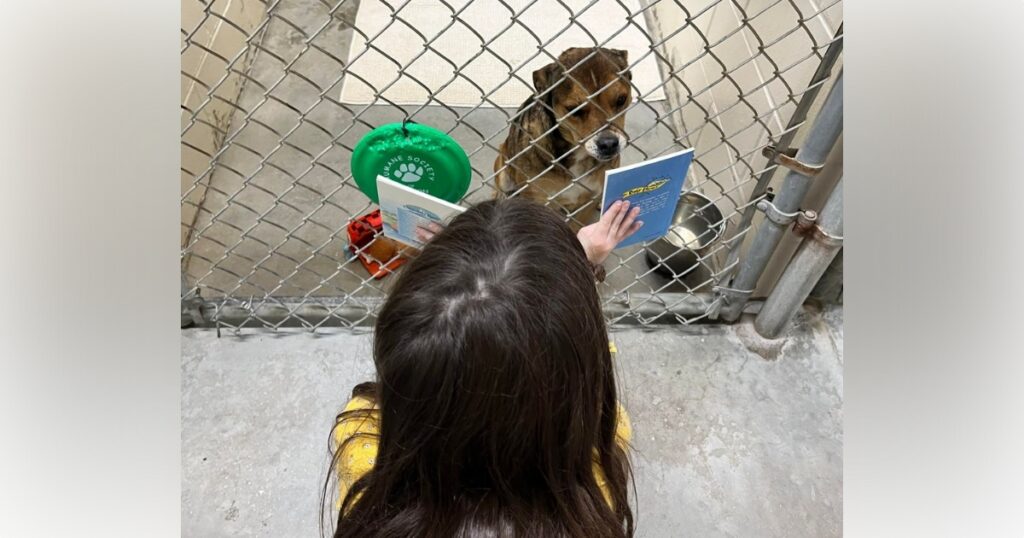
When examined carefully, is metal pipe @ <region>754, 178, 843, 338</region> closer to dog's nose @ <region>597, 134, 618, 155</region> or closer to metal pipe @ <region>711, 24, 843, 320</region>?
metal pipe @ <region>711, 24, 843, 320</region>

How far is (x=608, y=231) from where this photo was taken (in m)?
1.82

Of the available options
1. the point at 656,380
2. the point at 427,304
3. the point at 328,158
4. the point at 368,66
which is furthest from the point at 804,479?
the point at 368,66

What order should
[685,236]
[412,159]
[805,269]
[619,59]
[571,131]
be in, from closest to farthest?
[412,159], [805,269], [619,59], [571,131], [685,236]

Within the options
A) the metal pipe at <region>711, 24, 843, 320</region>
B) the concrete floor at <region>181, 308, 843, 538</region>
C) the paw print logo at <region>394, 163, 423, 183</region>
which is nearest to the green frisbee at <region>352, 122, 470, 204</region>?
the paw print logo at <region>394, 163, 423, 183</region>

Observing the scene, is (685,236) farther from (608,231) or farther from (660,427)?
(608,231)

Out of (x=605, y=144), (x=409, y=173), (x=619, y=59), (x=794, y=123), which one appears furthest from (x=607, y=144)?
(x=409, y=173)

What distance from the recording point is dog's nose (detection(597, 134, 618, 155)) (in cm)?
269

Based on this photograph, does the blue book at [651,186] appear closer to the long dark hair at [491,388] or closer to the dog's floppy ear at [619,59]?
the long dark hair at [491,388]

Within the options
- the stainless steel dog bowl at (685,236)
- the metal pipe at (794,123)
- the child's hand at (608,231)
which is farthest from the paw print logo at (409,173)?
the stainless steel dog bowl at (685,236)

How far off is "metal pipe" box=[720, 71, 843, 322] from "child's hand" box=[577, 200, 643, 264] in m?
0.60

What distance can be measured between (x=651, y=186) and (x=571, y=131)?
39.0 inches

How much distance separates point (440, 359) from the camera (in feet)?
3.58
